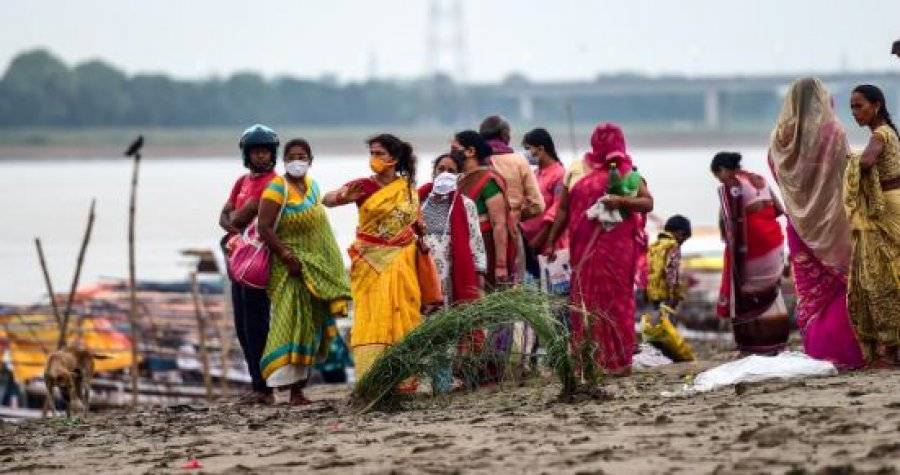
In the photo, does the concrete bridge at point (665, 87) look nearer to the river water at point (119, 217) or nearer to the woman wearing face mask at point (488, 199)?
the river water at point (119, 217)

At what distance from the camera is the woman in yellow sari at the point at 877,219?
29.9ft

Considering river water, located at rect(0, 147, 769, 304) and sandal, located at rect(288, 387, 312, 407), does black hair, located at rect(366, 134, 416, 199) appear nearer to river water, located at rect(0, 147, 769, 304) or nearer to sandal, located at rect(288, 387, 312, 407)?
sandal, located at rect(288, 387, 312, 407)

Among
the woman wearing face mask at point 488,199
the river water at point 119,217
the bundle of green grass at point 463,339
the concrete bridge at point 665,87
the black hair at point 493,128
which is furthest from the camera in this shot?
the concrete bridge at point 665,87

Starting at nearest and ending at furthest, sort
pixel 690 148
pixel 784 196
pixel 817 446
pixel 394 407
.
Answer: pixel 817 446, pixel 394 407, pixel 784 196, pixel 690 148

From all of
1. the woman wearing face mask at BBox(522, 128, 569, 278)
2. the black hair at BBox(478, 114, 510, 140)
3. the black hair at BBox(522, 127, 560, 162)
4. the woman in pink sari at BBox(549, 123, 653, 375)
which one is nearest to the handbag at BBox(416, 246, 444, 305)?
the woman in pink sari at BBox(549, 123, 653, 375)

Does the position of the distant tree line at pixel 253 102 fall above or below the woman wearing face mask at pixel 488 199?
above

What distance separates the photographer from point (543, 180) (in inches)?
470

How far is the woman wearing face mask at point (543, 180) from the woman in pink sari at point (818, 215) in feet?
6.69

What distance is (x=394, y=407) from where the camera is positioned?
29.9 ft

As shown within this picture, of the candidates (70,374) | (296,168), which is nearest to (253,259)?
(296,168)

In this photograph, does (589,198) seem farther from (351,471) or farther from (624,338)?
(351,471)

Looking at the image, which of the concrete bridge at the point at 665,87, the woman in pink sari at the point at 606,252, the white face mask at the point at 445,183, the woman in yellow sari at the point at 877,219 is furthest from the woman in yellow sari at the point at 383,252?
the concrete bridge at the point at 665,87

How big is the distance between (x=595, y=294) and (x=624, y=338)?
0.26m

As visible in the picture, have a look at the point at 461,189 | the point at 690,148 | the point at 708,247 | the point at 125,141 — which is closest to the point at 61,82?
the point at 125,141
